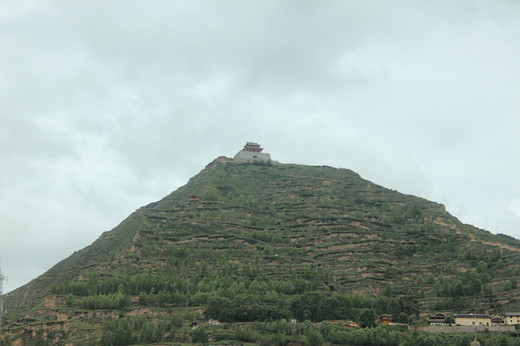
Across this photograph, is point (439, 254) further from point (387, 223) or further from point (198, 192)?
point (198, 192)

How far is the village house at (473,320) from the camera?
3194 inches

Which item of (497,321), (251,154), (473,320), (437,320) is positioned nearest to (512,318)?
(497,321)

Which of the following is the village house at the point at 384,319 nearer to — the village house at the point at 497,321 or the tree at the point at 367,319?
the tree at the point at 367,319

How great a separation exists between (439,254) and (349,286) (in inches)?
747

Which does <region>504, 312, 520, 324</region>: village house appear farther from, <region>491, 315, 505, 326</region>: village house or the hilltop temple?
the hilltop temple

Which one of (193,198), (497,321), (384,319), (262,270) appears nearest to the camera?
(497,321)

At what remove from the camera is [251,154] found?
6845 inches

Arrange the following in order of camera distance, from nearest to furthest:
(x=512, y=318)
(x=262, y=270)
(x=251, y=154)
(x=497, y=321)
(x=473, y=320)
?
(x=473, y=320) → (x=497, y=321) → (x=512, y=318) → (x=262, y=270) → (x=251, y=154)

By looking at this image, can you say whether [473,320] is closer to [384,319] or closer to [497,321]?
[497,321]

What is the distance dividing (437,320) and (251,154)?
96596 mm

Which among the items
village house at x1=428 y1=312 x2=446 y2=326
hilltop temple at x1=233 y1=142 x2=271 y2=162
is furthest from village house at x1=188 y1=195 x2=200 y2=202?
village house at x1=428 y1=312 x2=446 y2=326

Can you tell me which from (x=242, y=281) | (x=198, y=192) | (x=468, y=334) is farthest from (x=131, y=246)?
(x=468, y=334)

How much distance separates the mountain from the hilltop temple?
24.0 m

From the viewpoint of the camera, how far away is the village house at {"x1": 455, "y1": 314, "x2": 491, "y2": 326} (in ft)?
266
